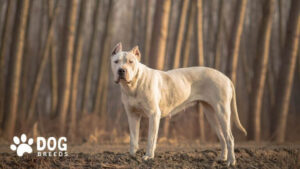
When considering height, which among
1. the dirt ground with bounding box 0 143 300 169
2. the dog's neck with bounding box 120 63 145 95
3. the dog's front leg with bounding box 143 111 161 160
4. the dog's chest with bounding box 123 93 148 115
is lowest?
the dirt ground with bounding box 0 143 300 169

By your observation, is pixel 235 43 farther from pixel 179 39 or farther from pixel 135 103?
pixel 135 103

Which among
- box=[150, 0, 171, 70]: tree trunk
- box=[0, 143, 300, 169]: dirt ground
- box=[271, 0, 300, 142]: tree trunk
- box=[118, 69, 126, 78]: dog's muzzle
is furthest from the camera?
box=[271, 0, 300, 142]: tree trunk

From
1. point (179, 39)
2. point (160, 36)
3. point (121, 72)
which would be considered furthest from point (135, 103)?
point (179, 39)

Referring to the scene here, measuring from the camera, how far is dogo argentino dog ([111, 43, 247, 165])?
5.88 meters

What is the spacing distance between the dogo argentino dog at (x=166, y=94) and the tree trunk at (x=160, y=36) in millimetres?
3713

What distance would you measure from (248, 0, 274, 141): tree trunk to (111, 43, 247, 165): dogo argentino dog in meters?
4.94

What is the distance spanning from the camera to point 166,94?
637cm

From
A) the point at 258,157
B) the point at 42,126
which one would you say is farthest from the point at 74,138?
the point at 258,157

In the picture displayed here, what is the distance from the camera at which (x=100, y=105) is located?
51.3 ft

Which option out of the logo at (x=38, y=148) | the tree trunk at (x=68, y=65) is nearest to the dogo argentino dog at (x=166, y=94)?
the logo at (x=38, y=148)

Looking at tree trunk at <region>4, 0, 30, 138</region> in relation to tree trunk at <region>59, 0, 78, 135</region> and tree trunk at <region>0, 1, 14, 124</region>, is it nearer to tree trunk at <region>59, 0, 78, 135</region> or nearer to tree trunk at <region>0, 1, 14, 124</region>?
tree trunk at <region>0, 1, 14, 124</region>

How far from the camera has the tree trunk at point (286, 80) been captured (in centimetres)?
1137

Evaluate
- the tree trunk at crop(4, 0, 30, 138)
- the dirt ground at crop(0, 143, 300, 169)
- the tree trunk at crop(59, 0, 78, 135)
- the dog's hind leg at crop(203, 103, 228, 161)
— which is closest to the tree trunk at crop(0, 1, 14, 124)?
the tree trunk at crop(4, 0, 30, 138)

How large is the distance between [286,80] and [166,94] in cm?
659
